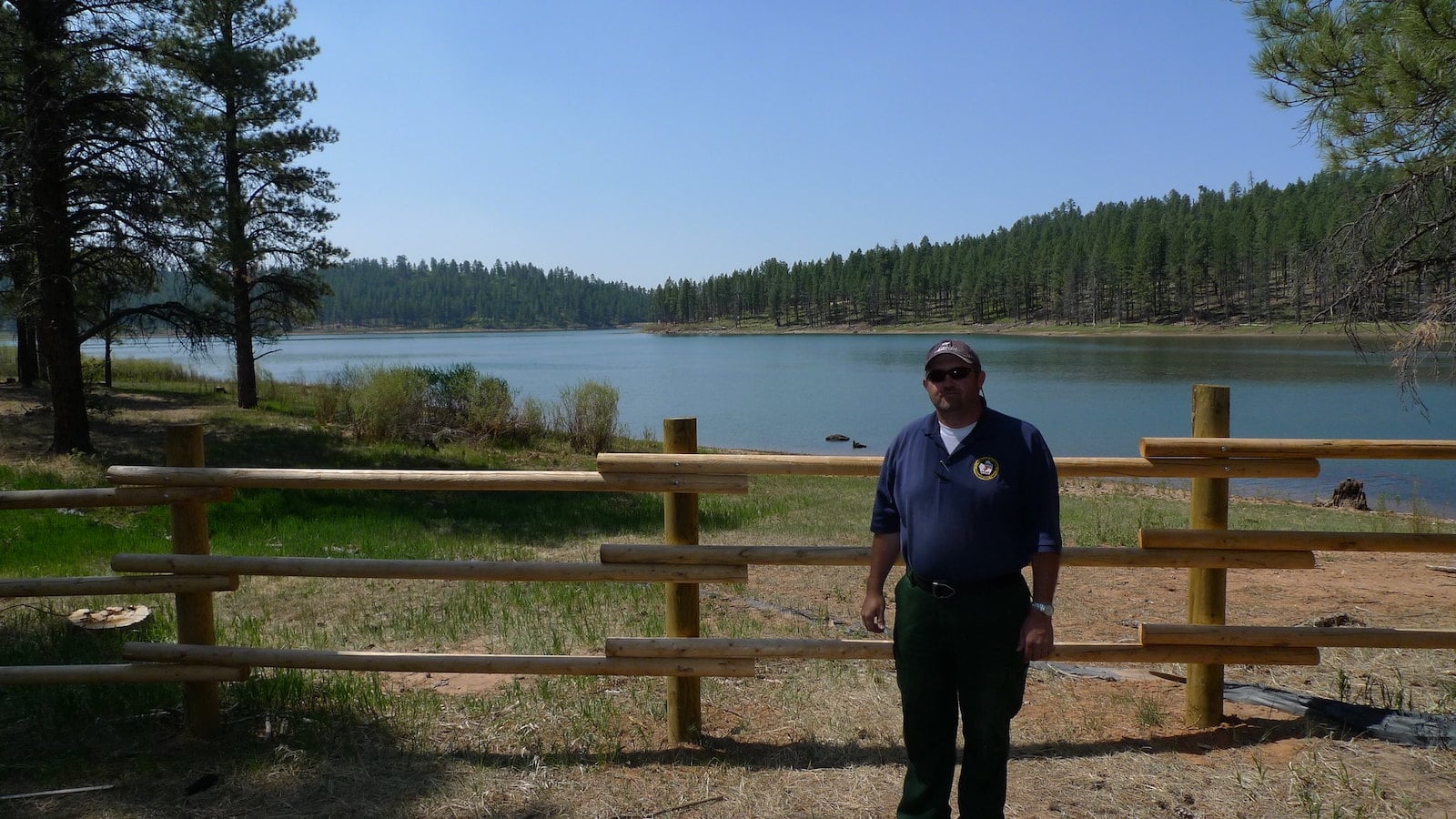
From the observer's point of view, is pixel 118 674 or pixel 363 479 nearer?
pixel 363 479

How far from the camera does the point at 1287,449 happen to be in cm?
442

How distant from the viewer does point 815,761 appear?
4.57 m

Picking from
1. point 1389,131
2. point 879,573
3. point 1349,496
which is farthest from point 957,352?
point 1349,496

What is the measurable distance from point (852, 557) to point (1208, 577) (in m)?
1.83

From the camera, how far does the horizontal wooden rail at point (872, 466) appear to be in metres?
4.41

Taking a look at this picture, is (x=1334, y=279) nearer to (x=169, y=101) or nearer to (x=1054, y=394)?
(x=169, y=101)

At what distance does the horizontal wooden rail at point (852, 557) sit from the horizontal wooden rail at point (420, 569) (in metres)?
0.05

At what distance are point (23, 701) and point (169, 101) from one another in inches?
504

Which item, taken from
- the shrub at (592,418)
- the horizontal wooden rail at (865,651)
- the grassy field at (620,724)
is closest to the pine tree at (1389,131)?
the grassy field at (620,724)

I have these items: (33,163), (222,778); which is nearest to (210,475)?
(222,778)

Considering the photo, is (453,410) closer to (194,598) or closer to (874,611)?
(194,598)

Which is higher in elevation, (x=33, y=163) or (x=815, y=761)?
(x=33, y=163)

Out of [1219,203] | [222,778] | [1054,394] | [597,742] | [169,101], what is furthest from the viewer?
[1219,203]

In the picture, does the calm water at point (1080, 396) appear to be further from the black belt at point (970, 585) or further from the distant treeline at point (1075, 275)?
the distant treeline at point (1075, 275)
